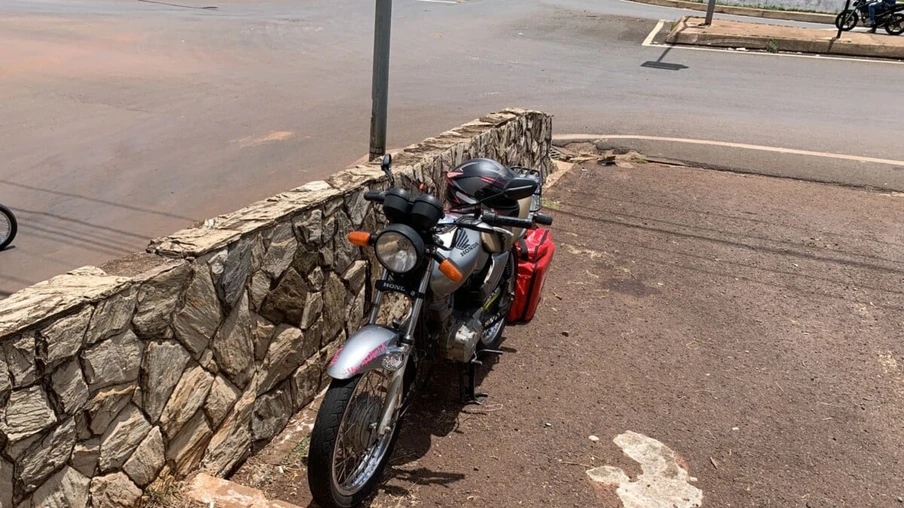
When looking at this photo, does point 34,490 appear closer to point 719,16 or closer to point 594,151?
point 594,151

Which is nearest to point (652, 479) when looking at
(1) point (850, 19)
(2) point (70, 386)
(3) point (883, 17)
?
(2) point (70, 386)

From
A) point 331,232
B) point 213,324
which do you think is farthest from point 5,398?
point 331,232

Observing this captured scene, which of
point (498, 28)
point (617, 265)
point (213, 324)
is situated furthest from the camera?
point (498, 28)

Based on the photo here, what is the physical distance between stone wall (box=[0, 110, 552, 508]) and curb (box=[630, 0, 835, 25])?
23.8 meters

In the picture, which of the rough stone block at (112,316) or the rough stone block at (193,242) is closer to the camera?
the rough stone block at (112,316)

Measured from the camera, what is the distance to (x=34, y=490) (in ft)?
8.41

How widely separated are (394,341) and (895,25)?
20591 mm

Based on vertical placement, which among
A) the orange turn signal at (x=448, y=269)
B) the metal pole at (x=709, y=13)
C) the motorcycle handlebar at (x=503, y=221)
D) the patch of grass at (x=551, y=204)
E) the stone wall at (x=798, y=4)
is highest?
the stone wall at (x=798, y=4)

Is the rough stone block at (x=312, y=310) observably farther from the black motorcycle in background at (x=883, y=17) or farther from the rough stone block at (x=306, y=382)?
the black motorcycle in background at (x=883, y=17)

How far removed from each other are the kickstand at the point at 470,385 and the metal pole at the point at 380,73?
2.35m

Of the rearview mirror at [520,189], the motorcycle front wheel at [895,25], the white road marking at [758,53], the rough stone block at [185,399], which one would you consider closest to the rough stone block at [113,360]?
the rough stone block at [185,399]

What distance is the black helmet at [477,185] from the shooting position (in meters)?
4.18

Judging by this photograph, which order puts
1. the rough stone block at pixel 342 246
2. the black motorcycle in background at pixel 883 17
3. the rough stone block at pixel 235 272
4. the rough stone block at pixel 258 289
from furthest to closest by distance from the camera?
the black motorcycle in background at pixel 883 17 → the rough stone block at pixel 342 246 → the rough stone block at pixel 258 289 → the rough stone block at pixel 235 272

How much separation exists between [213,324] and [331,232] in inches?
37.2
